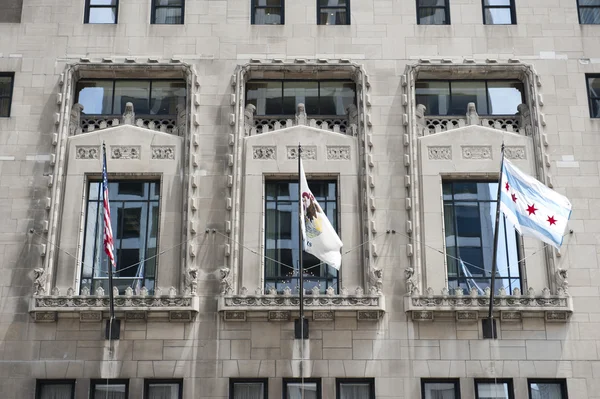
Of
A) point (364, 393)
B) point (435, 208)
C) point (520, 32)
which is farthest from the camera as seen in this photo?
point (520, 32)

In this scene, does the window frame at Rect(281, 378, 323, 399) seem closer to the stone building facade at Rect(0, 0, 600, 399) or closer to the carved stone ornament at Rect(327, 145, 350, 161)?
the stone building facade at Rect(0, 0, 600, 399)

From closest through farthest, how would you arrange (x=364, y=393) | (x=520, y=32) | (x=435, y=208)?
(x=364, y=393), (x=435, y=208), (x=520, y=32)

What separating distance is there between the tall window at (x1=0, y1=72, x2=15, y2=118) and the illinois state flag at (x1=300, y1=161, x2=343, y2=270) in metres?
10.9

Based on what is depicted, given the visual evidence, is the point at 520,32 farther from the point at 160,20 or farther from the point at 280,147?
the point at 160,20

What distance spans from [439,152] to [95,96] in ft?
37.7

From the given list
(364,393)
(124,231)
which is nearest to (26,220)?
(124,231)

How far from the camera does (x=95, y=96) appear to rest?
3272 centimetres

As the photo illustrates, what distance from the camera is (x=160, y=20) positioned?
3350 cm

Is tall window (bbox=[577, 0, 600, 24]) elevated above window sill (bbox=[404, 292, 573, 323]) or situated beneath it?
elevated above

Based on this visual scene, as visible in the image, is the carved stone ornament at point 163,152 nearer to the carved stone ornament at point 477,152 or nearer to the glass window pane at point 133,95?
the glass window pane at point 133,95

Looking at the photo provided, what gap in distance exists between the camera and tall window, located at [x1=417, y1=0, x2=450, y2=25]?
3356 centimetres

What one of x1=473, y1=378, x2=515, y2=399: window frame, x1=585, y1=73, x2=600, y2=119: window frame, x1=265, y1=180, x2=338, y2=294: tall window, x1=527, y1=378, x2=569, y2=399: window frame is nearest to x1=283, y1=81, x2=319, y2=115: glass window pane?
x1=265, y1=180, x2=338, y2=294: tall window

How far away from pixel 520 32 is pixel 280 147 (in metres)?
9.15

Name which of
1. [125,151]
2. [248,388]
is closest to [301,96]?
[125,151]
